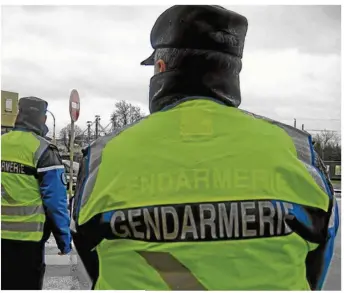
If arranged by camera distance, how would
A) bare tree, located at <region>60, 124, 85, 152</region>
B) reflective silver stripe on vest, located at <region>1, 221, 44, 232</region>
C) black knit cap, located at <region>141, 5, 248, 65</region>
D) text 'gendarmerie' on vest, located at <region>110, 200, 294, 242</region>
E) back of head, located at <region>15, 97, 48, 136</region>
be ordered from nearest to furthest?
1. text 'gendarmerie' on vest, located at <region>110, 200, 294, 242</region>
2. black knit cap, located at <region>141, 5, 248, 65</region>
3. reflective silver stripe on vest, located at <region>1, 221, 44, 232</region>
4. back of head, located at <region>15, 97, 48, 136</region>
5. bare tree, located at <region>60, 124, 85, 152</region>

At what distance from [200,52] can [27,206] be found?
2.82 meters

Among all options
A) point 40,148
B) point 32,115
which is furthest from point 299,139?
point 32,115

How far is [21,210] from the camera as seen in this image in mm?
3830

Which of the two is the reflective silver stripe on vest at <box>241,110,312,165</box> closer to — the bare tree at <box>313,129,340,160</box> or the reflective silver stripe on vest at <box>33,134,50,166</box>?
the bare tree at <box>313,129,340,160</box>

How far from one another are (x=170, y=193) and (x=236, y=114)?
294mm

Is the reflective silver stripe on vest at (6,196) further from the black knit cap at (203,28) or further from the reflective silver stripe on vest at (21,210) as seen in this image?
the black knit cap at (203,28)

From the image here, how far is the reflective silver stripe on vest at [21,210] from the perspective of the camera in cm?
383

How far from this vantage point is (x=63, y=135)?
32.6 m

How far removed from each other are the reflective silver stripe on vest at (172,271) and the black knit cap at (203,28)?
61cm

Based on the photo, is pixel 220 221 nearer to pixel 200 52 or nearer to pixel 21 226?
pixel 200 52

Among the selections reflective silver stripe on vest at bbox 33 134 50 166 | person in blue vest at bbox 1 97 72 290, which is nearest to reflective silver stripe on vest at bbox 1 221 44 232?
person in blue vest at bbox 1 97 72 290

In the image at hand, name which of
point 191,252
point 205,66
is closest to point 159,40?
point 205,66

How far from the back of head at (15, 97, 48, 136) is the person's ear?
9.06 ft

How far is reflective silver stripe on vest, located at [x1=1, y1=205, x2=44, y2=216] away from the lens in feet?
12.6
